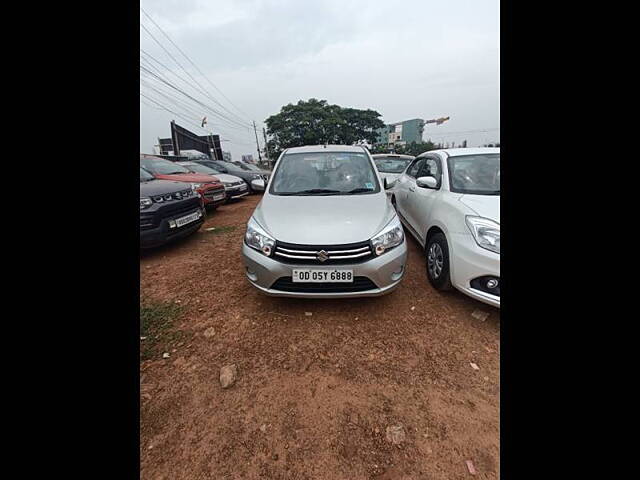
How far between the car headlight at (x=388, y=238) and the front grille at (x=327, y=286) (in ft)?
0.89

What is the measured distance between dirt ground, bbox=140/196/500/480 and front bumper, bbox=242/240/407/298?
29cm

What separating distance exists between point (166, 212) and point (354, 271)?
3020 mm

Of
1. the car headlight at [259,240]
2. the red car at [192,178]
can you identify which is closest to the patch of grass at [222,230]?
the red car at [192,178]

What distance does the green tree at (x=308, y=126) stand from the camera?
26.6 m

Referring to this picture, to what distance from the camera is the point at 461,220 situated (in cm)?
232

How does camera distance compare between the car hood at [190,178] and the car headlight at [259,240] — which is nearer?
the car headlight at [259,240]

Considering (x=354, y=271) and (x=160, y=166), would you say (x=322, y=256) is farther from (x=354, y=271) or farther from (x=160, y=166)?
(x=160, y=166)

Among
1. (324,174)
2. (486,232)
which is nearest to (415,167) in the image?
(324,174)

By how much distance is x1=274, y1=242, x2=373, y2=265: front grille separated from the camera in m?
2.00

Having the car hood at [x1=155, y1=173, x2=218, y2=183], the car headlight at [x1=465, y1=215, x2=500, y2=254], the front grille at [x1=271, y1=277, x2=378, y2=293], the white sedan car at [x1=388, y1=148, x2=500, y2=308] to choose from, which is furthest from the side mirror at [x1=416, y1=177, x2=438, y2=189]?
the car hood at [x1=155, y1=173, x2=218, y2=183]

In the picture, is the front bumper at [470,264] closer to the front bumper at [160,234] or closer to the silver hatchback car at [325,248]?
the silver hatchback car at [325,248]

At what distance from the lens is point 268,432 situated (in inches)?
52.8

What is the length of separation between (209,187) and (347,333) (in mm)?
5079
